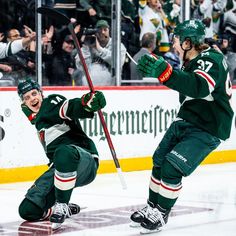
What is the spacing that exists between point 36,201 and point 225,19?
246 inches

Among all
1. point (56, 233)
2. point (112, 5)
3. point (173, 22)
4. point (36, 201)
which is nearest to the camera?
point (56, 233)

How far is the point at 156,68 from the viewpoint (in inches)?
205

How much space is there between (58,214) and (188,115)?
97 centimetres

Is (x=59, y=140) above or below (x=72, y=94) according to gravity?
above

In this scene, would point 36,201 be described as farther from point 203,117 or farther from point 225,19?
point 225,19

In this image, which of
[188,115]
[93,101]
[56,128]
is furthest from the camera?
[56,128]

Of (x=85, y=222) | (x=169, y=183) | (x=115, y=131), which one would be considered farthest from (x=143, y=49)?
(x=169, y=183)

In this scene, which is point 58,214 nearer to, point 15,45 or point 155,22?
point 15,45

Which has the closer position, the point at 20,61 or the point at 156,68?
the point at 156,68

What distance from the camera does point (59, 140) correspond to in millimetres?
5883

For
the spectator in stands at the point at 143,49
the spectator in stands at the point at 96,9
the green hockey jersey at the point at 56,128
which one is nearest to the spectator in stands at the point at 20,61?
the spectator in stands at the point at 96,9

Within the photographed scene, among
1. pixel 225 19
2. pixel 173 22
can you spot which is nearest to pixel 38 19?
pixel 173 22

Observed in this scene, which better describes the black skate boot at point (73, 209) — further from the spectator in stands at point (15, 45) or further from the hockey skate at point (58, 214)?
the spectator in stands at point (15, 45)

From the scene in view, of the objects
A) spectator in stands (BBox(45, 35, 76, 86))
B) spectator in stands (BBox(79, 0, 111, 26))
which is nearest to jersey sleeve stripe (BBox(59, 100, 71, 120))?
spectator in stands (BBox(45, 35, 76, 86))
